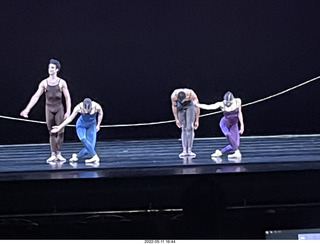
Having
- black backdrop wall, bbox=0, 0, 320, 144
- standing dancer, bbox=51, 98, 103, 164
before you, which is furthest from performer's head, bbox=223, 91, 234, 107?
black backdrop wall, bbox=0, 0, 320, 144

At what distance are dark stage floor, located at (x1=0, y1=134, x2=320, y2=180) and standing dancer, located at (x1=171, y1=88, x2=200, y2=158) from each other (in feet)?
0.24

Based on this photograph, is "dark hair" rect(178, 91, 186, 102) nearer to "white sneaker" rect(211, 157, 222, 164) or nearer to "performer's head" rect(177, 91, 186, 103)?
"performer's head" rect(177, 91, 186, 103)

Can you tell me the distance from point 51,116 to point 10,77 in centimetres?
66

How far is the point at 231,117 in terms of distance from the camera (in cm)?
177

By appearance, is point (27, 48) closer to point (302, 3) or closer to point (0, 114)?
point (0, 114)

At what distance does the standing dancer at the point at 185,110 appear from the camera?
174 centimetres

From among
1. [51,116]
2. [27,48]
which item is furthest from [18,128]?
[51,116]

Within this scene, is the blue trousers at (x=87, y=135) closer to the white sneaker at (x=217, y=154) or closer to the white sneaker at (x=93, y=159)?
the white sneaker at (x=93, y=159)

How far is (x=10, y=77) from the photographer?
7.79 ft

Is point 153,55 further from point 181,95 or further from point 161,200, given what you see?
point 161,200

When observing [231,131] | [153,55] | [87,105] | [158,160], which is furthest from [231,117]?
[153,55]

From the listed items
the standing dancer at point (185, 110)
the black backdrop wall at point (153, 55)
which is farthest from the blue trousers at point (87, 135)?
the black backdrop wall at point (153, 55)

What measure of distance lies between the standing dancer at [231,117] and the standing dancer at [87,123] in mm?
266

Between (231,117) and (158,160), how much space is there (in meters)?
0.22
